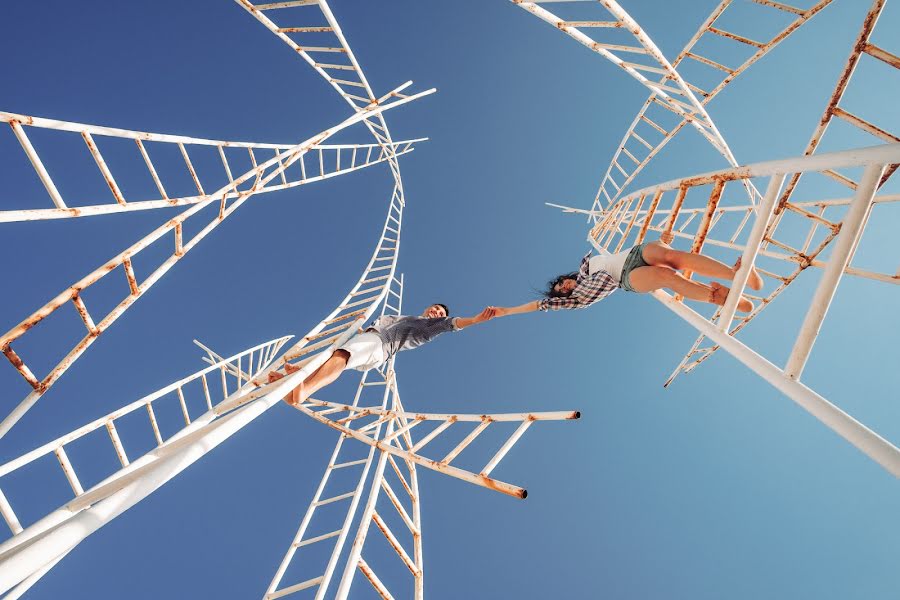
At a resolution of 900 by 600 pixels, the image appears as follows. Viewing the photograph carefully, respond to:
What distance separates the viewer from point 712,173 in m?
3.58

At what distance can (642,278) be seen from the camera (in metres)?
4.29

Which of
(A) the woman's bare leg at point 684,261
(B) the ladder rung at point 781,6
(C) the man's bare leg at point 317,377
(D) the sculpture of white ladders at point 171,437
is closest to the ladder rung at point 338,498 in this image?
(D) the sculpture of white ladders at point 171,437

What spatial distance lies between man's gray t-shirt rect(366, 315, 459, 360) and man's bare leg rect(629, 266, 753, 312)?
2.57 metres

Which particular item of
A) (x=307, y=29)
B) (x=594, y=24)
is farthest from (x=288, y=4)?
(x=594, y=24)

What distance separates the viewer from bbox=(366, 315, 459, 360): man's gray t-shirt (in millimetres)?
5863

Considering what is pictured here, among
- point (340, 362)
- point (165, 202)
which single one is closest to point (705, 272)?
point (340, 362)

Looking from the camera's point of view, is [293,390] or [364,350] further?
[364,350]

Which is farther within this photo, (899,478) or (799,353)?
(799,353)

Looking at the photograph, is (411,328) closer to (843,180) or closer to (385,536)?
(385,536)

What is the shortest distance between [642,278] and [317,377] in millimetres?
3639

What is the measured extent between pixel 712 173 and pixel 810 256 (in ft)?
7.10

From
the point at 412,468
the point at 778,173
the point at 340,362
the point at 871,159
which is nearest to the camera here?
the point at 871,159

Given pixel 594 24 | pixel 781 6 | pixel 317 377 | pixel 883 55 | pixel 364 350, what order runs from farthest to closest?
pixel 364 350 → pixel 317 377 → pixel 781 6 → pixel 594 24 → pixel 883 55

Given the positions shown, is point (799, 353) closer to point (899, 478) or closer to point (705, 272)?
point (899, 478)
